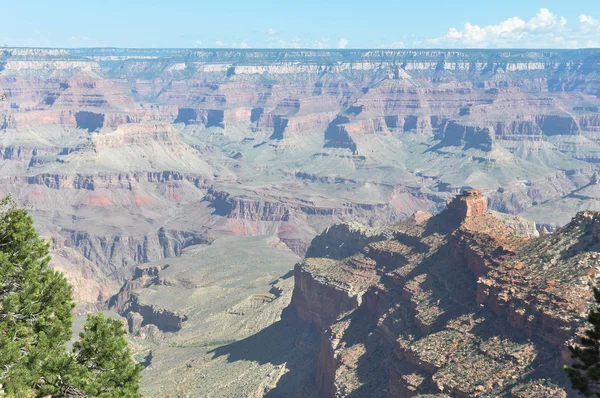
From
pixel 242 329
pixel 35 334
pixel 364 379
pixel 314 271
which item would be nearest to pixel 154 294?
pixel 242 329

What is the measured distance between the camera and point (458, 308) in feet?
187

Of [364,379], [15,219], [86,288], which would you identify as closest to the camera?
Answer: [15,219]

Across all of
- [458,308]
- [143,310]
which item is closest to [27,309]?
[458,308]

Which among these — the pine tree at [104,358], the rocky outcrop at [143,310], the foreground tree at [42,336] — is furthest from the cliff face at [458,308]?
the rocky outcrop at [143,310]

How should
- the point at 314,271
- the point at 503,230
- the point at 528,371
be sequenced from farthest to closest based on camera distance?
the point at 314,271 < the point at 503,230 < the point at 528,371

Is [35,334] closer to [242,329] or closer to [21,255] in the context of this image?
[21,255]

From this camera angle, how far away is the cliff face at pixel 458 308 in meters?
46.3

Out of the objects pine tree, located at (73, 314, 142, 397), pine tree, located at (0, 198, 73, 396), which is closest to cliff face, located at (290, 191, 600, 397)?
pine tree, located at (73, 314, 142, 397)

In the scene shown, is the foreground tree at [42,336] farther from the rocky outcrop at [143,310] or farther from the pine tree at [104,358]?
the rocky outcrop at [143,310]

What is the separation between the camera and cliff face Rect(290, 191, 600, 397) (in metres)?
46.3

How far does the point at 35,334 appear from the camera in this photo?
31.1m

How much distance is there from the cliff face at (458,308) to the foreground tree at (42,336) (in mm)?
24174

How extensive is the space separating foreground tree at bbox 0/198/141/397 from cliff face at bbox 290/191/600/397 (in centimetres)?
2417

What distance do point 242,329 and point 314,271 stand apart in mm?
22073
